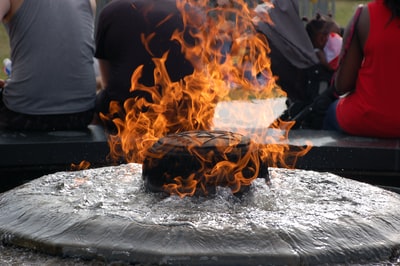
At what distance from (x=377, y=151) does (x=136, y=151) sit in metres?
1.55

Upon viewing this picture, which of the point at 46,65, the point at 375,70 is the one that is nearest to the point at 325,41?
the point at 375,70

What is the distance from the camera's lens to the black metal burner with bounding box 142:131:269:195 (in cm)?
332

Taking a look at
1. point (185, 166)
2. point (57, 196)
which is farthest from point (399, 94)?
point (57, 196)

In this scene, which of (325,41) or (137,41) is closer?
(137,41)

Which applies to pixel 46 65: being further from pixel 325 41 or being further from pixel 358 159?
pixel 325 41

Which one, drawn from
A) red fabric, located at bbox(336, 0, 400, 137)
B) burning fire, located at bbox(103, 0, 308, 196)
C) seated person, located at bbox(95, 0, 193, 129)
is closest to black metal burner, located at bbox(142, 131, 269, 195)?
burning fire, located at bbox(103, 0, 308, 196)

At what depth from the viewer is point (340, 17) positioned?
22.7 m

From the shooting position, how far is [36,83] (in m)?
5.16

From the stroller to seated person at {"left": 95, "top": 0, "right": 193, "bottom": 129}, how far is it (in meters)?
1.79

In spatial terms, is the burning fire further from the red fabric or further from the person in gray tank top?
the red fabric

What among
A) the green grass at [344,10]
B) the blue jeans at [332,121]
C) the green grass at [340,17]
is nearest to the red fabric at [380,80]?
the blue jeans at [332,121]

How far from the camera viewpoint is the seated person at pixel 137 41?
5152mm

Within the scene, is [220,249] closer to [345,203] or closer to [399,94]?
[345,203]

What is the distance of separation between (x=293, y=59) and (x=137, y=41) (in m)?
2.11
